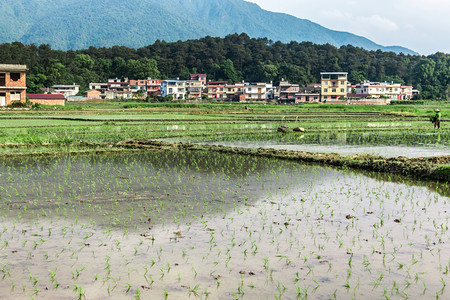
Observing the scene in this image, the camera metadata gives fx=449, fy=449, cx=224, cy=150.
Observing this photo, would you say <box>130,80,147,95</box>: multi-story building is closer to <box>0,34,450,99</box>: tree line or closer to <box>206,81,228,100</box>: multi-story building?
<box>0,34,450,99</box>: tree line

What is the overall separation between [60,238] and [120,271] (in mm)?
1494

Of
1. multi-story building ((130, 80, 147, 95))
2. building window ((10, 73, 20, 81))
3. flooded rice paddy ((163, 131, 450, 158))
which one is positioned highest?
multi-story building ((130, 80, 147, 95))

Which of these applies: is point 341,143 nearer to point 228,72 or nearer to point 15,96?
point 15,96

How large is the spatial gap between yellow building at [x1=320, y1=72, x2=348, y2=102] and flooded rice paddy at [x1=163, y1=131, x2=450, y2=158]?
174 feet

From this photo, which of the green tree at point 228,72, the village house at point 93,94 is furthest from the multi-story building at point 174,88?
the green tree at point 228,72

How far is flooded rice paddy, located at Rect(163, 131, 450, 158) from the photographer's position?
1561 cm

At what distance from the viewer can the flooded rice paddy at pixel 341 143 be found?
15614 mm

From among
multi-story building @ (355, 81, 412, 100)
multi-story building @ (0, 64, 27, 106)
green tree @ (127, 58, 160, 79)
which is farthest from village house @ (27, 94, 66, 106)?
multi-story building @ (355, 81, 412, 100)

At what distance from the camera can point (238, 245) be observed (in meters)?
5.86

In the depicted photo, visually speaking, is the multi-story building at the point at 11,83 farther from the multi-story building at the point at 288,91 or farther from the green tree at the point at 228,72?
the green tree at the point at 228,72

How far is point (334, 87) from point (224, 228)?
70420 mm

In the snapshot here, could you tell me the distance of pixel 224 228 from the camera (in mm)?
6566

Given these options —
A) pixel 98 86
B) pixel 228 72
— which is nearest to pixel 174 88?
pixel 98 86

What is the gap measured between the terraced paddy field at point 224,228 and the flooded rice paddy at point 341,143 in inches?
107
